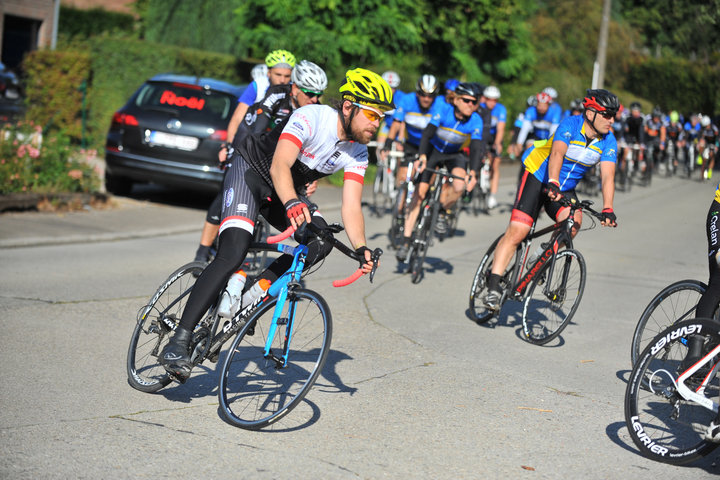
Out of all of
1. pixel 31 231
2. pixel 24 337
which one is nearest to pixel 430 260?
pixel 31 231

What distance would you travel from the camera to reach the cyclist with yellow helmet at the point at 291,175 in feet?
15.8

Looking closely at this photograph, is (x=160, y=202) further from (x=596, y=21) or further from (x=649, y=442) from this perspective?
(x=596, y=21)

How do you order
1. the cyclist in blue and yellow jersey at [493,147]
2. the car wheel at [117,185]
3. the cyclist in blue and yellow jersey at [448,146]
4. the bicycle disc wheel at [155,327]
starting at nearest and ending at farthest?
1. the bicycle disc wheel at [155,327]
2. the cyclist in blue and yellow jersey at [448,146]
3. the car wheel at [117,185]
4. the cyclist in blue and yellow jersey at [493,147]

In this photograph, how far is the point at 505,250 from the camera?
752 centimetres

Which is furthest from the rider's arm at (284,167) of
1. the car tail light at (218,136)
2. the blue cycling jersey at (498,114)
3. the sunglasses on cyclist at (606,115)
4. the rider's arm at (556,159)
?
the blue cycling jersey at (498,114)

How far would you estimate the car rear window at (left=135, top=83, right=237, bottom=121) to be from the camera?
12.6 m

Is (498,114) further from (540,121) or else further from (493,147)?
(540,121)

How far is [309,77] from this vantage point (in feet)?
22.7

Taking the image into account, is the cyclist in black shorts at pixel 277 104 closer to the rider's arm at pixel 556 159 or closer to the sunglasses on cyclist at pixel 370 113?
the rider's arm at pixel 556 159

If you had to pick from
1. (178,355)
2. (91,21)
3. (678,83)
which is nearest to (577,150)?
(178,355)

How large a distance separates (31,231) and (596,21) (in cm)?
3445

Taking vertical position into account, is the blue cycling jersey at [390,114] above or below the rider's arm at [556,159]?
below

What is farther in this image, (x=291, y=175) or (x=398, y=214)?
(x=398, y=214)

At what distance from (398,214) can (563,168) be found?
3.61m
